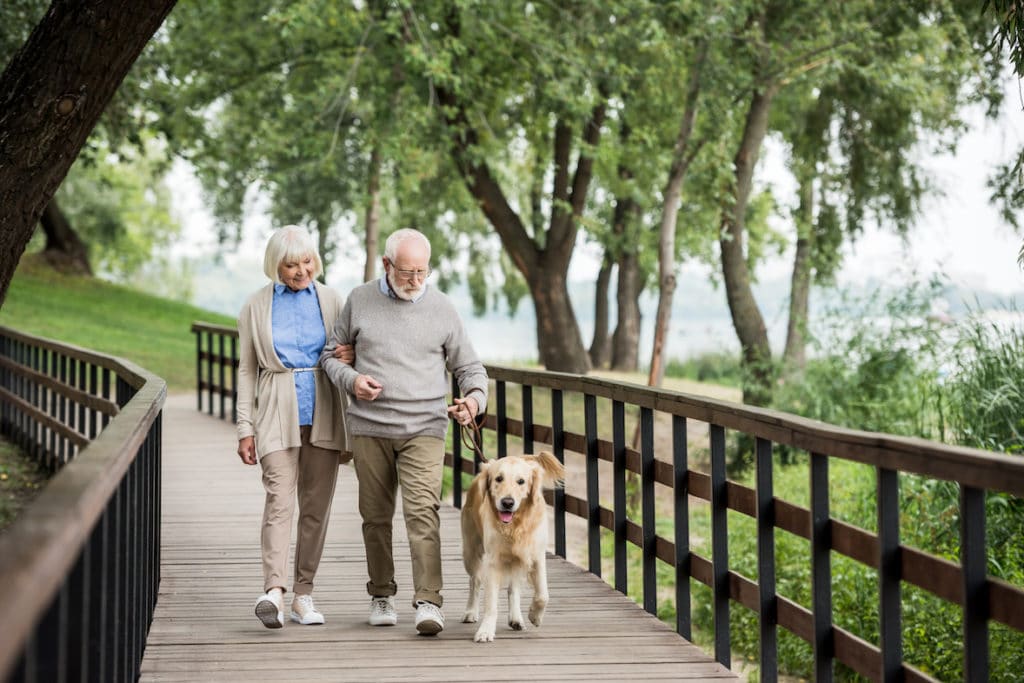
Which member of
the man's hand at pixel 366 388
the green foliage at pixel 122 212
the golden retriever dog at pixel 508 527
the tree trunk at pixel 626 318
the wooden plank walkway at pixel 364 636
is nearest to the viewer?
the wooden plank walkway at pixel 364 636

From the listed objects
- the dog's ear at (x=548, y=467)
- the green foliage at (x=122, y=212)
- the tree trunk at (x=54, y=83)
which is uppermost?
the green foliage at (x=122, y=212)

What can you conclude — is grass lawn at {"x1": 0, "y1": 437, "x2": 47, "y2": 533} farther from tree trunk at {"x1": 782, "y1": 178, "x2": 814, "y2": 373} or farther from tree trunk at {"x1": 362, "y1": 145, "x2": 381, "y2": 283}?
tree trunk at {"x1": 782, "y1": 178, "x2": 814, "y2": 373}

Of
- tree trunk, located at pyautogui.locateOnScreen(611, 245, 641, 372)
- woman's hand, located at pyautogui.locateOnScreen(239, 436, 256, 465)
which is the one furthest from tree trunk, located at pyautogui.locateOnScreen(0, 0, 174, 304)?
tree trunk, located at pyautogui.locateOnScreen(611, 245, 641, 372)

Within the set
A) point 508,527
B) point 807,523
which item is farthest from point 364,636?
point 807,523

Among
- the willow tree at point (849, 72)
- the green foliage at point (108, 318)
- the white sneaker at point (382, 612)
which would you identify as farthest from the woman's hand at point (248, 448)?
the green foliage at point (108, 318)

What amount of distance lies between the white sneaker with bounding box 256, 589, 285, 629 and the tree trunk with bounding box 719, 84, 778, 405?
1425cm

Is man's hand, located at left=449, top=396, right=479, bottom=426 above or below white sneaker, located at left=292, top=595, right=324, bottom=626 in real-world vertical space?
above

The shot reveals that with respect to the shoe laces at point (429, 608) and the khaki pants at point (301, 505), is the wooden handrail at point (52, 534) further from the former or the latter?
the shoe laces at point (429, 608)

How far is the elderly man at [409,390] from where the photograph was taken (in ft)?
19.2

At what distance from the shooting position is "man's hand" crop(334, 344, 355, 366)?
234 inches

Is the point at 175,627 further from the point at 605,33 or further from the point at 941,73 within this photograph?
the point at 941,73

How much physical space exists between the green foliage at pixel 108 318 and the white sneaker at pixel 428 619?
18.3 m

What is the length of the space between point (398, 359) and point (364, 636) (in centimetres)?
124

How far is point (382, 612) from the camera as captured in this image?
609 centimetres
